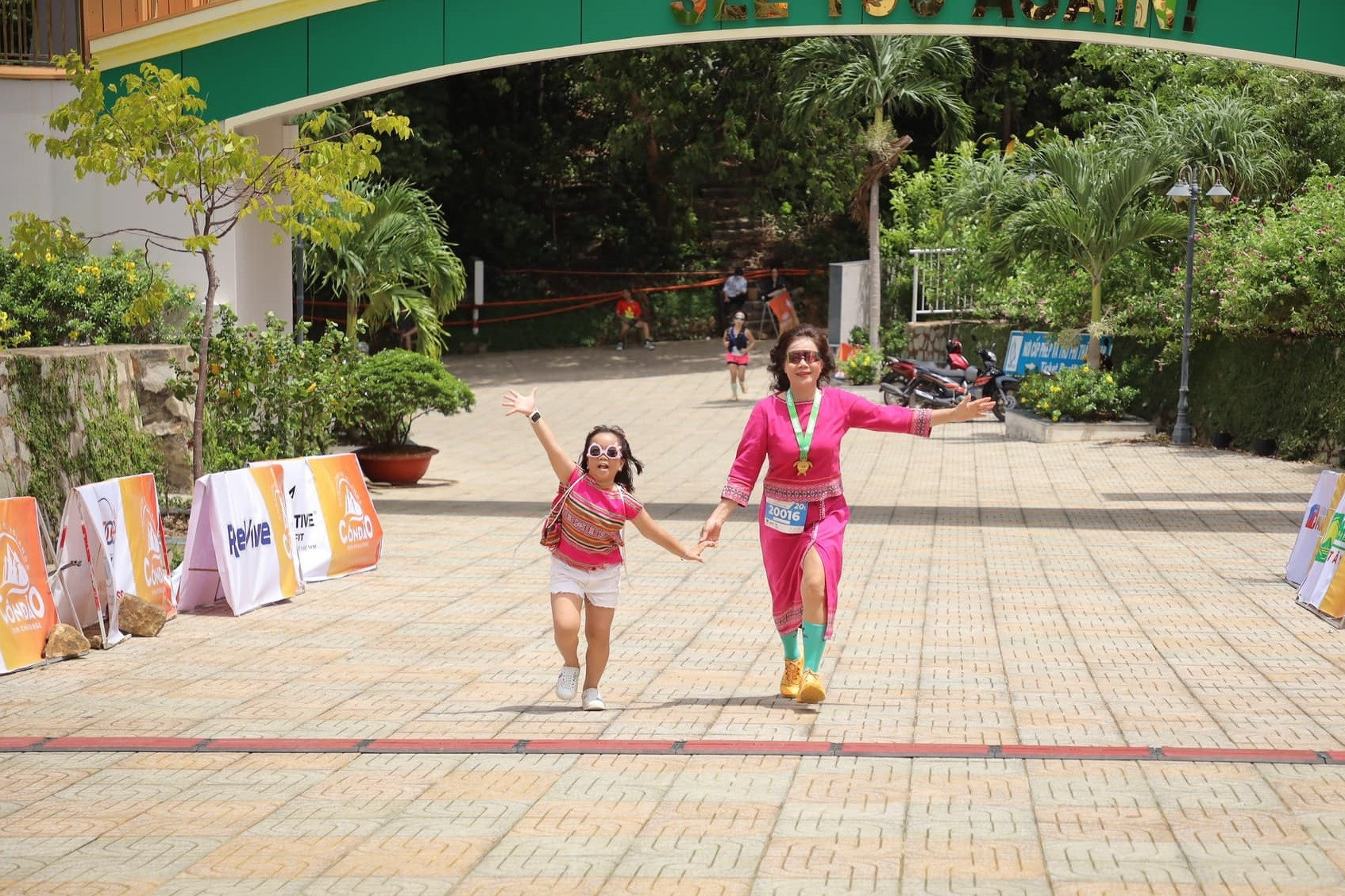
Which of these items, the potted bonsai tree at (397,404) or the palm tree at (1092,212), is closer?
the potted bonsai tree at (397,404)

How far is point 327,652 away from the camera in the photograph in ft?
31.3

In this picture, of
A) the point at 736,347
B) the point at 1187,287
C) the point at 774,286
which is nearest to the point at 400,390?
the point at 1187,287

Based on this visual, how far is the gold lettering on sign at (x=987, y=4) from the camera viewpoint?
15.8m

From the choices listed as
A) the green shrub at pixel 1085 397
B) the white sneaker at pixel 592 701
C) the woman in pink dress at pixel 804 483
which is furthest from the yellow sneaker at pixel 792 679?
the green shrub at pixel 1085 397

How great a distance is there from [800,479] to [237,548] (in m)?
4.66

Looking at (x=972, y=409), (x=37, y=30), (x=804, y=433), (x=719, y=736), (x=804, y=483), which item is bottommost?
(x=719, y=736)

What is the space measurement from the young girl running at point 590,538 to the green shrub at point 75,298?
8292 mm

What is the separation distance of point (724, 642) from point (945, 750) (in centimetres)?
277

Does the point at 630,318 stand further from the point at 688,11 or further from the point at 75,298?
the point at 75,298

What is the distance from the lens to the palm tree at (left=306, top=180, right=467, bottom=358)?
66.8 feet

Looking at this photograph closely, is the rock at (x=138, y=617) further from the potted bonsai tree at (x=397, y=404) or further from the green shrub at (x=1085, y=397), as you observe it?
the green shrub at (x=1085, y=397)

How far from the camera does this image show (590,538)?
7.75 meters

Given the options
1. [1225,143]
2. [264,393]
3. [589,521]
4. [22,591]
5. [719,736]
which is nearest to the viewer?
[719,736]

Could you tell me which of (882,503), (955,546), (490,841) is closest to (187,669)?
(490,841)
